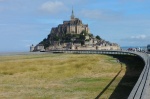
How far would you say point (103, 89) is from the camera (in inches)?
1008

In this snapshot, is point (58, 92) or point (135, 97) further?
point (58, 92)

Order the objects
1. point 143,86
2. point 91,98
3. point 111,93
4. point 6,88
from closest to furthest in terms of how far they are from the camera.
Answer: point 143,86 < point 91,98 < point 111,93 < point 6,88

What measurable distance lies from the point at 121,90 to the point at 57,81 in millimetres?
8504

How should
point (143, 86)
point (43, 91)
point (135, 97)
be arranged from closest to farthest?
1. point (135, 97)
2. point (143, 86)
3. point (43, 91)

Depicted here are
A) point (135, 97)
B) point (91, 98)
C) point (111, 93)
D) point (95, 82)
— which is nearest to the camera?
point (135, 97)

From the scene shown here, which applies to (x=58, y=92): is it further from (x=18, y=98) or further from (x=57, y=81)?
(x=57, y=81)

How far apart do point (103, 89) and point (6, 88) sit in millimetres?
8020

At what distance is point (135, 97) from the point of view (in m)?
14.2

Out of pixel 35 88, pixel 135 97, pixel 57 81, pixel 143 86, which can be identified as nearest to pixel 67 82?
pixel 57 81

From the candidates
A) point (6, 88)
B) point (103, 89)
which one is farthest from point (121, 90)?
point (6, 88)

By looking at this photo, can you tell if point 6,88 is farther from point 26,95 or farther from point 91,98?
point 91,98

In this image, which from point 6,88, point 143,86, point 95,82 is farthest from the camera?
point 95,82

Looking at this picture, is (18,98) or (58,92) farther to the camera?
(58,92)

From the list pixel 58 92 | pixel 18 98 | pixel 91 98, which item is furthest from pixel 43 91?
pixel 91 98
